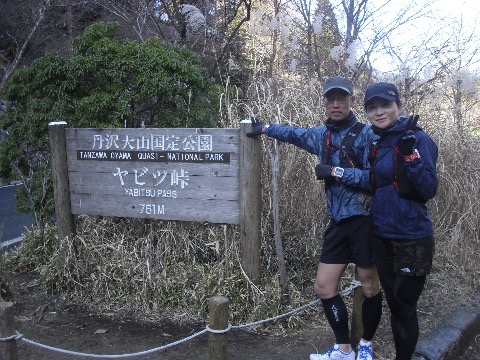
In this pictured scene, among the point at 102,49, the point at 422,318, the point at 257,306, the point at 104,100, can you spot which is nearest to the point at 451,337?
the point at 422,318

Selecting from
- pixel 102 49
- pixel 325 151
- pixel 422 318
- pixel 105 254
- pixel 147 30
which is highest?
pixel 147 30

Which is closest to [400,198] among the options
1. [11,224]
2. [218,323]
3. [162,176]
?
[218,323]

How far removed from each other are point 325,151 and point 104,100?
241 cm

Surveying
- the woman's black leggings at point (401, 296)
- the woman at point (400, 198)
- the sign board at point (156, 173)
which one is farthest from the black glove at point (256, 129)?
the woman's black leggings at point (401, 296)

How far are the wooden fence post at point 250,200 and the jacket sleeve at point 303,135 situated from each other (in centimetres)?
31

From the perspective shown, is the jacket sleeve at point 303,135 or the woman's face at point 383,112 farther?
the jacket sleeve at point 303,135

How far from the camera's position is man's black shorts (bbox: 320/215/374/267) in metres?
2.92

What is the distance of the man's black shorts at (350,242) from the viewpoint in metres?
2.92

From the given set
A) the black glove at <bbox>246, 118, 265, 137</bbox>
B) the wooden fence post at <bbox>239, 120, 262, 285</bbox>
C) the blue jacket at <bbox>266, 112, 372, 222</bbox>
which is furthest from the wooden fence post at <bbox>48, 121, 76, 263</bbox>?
the blue jacket at <bbox>266, 112, 372, 222</bbox>

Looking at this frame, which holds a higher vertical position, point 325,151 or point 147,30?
point 147,30

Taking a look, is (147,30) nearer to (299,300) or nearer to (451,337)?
(299,300)

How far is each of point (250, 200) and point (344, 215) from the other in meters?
1.00

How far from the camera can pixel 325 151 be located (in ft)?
10.1

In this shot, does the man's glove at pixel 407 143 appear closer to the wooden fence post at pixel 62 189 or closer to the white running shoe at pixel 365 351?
the white running shoe at pixel 365 351
